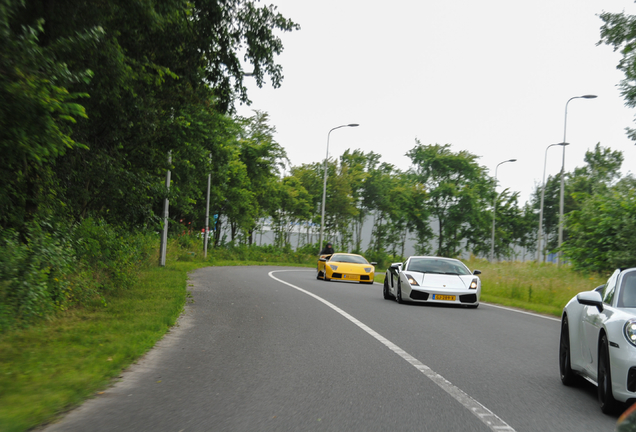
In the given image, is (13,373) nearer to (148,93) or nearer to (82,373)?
(82,373)

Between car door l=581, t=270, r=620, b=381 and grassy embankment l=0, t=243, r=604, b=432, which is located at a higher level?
car door l=581, t=270, r=620, b=381

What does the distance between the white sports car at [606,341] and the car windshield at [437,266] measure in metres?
9.46

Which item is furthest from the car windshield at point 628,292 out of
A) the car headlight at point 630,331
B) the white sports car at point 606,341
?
the car headlight at point 630,331

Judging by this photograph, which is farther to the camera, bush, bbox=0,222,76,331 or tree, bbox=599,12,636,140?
tree, bbox=599,12,636,140

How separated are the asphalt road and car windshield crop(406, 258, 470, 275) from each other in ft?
13.4

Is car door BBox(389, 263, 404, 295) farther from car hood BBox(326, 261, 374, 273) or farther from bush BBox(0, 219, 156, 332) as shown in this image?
car hood BBox(326, 261, 374, 273)

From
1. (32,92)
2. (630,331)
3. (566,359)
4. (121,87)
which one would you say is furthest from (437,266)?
(32,92)

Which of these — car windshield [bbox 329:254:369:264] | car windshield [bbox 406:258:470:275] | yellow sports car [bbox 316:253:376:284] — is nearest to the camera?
car windshield [bbox 406:258:470:275]

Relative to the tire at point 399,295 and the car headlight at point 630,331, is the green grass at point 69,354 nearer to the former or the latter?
the car headlight at point 630,331

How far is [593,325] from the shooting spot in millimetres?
5949

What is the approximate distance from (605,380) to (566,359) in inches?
57.2

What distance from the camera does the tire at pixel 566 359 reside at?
6695mm

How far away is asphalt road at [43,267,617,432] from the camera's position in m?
5.01

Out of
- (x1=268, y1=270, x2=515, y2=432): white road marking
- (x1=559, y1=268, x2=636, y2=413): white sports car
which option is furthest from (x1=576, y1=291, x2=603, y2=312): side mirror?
(x1=268, y1=270, x2=515, y2=432): white road marking
